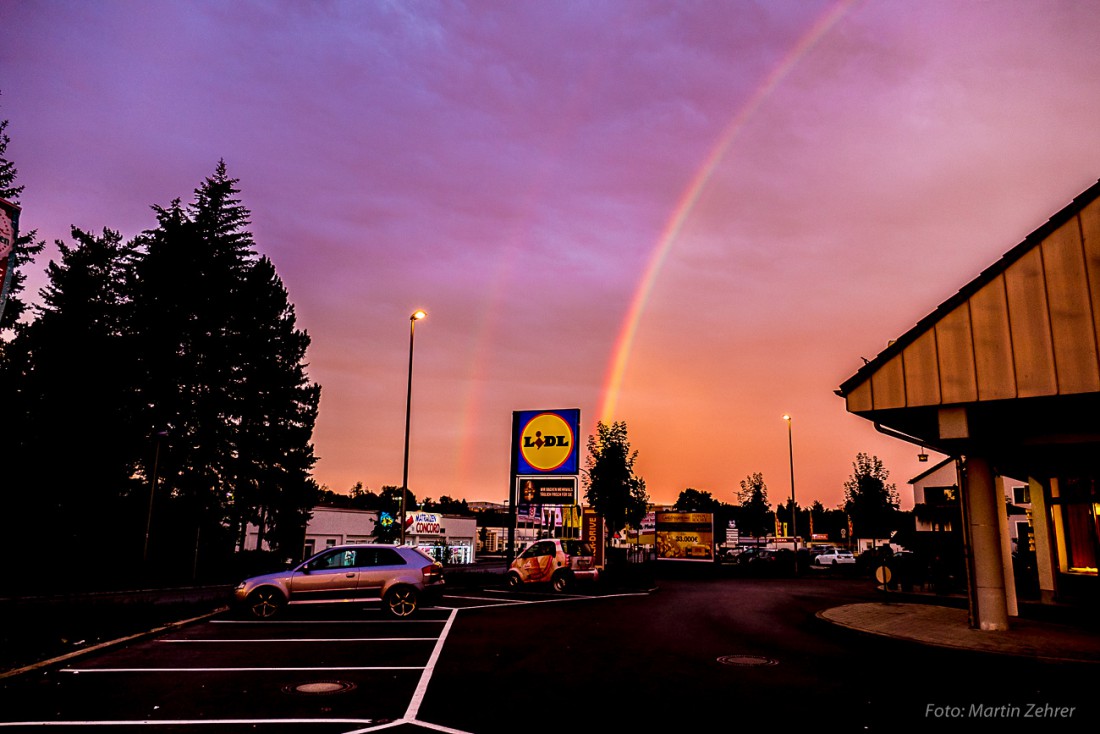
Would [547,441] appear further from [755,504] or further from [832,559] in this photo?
[755,504]

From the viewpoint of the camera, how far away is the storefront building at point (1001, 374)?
36.6 feet

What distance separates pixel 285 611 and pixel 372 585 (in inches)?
88.0

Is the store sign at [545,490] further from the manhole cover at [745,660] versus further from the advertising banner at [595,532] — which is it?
the manhole cover at [745,660]

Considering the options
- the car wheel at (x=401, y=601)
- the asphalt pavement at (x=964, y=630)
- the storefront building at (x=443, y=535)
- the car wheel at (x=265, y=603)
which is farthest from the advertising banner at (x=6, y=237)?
the storefront building at (x=443, y=535)

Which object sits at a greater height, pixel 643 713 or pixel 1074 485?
pixel 1074 485

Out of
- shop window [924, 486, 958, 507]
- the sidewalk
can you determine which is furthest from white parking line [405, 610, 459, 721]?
shop window [924, 486, 958, 507]

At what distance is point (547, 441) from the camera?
1234 inches

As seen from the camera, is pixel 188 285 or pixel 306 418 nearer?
pixel 188 285

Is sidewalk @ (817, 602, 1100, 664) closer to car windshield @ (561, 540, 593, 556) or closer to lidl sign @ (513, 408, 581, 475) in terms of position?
car windshield @ (561, 540, 593, 556)

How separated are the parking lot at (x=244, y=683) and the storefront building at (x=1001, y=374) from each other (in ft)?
31.8

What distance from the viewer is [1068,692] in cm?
819

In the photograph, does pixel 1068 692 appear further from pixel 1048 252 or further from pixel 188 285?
pixel 188 285

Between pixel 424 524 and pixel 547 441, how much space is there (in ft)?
129

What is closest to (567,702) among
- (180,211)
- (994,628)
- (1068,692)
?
(1068,692)
